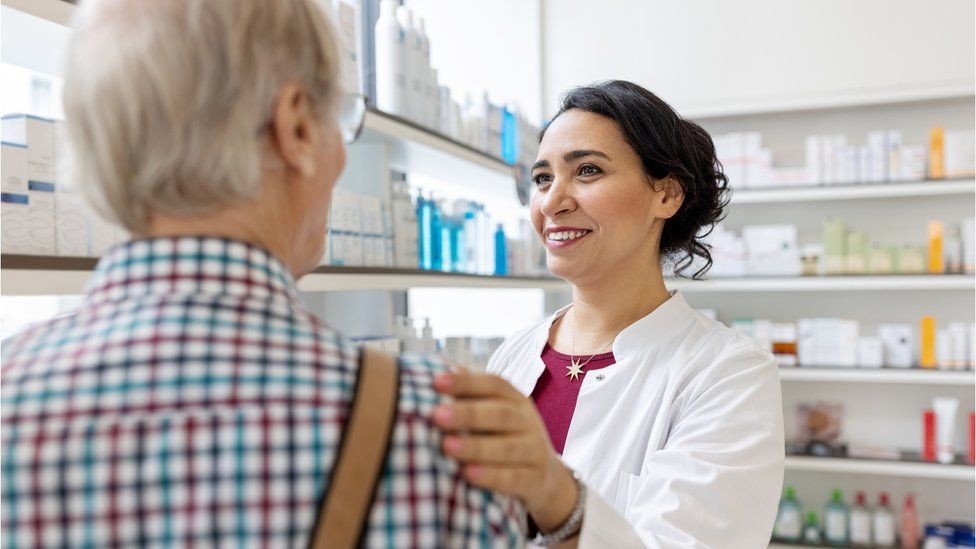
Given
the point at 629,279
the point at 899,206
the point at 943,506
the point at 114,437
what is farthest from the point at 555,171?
the point at 943,506

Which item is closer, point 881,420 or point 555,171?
A: point 555,171

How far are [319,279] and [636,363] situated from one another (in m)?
0.77

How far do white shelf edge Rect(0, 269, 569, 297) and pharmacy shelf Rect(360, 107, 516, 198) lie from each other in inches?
15.9

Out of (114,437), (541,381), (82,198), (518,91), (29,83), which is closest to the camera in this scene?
(114,437)

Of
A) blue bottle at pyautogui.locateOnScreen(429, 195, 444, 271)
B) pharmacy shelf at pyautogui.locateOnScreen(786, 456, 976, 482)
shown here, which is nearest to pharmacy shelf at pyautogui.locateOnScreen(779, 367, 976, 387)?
pharmacy shelf at pyautogui.locateOnScreen(786, 456, 976, 482)

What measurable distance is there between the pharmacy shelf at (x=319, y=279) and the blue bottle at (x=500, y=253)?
0.05m

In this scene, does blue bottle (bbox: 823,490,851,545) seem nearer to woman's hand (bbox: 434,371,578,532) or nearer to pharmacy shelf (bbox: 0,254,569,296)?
pharmacy shelf (bbox: 0,254,569,296)

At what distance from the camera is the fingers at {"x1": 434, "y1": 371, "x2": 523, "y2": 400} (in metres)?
0.68

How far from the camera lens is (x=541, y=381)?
177cm

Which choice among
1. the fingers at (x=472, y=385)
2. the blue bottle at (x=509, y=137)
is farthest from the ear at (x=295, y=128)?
the blue bottle at (x=509, y=137)

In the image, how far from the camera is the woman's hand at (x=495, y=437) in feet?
2.18

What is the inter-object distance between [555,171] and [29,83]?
1282 mm

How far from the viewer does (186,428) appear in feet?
1.95

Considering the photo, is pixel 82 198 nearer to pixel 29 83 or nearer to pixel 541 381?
pixel 541 381
